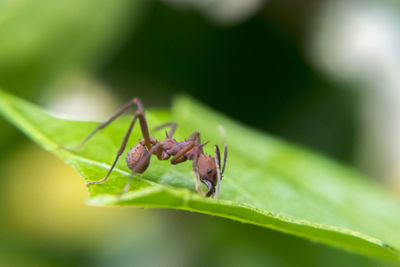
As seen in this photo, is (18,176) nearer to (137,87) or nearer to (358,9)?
(137,87)

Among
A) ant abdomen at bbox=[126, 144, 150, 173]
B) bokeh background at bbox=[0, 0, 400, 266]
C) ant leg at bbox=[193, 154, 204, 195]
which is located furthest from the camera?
bokeh background at bbox=[0, 0, 400, 266]

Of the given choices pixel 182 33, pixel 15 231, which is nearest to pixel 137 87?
pixel 182 33

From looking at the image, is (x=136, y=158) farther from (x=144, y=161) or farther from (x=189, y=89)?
(x=189, y=89)

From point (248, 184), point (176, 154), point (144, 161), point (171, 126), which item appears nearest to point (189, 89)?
point (171, 126)

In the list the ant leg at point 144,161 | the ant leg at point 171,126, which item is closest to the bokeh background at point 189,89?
the ant leg at point 171,126

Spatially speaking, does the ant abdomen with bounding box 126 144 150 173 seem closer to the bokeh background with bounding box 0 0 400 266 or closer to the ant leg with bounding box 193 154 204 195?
the ant leg with bounding box 193 154 204 195

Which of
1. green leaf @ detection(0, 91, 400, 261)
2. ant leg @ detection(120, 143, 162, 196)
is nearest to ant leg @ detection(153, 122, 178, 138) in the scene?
green leaf @ detection(0, 91, 400, 261)
